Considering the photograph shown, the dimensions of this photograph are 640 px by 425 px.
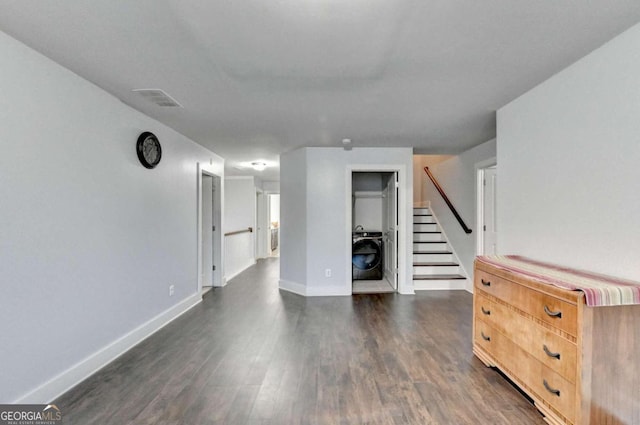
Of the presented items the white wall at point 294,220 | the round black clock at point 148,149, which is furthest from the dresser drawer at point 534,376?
the round black clock at point 148,149

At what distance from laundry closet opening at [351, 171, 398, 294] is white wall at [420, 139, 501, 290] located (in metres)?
1.15

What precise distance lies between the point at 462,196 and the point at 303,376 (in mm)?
3970

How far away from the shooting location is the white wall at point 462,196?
→ 456 cm

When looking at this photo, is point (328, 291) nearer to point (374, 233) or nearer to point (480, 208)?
point (374, 233)

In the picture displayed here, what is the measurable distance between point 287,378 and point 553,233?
227 centimetres

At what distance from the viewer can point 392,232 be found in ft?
15.7

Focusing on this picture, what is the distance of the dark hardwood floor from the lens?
73.0 inches

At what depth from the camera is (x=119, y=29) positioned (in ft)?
5.45

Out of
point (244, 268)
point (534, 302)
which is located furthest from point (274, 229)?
point (534, 302)

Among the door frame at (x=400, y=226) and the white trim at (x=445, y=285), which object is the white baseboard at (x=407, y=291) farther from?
the white trim at (x=445, y=285)

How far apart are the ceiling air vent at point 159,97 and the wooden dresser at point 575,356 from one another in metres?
3.05

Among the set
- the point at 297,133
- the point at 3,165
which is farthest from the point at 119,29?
the point at 297,133

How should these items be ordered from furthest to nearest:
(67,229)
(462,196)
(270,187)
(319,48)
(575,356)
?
(270,187), (462,196), (67,229), (319,48), (575,356)

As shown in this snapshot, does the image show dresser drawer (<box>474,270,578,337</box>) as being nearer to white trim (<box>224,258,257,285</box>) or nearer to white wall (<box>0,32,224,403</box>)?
white wall (<box>0,32,224,403</box>)
